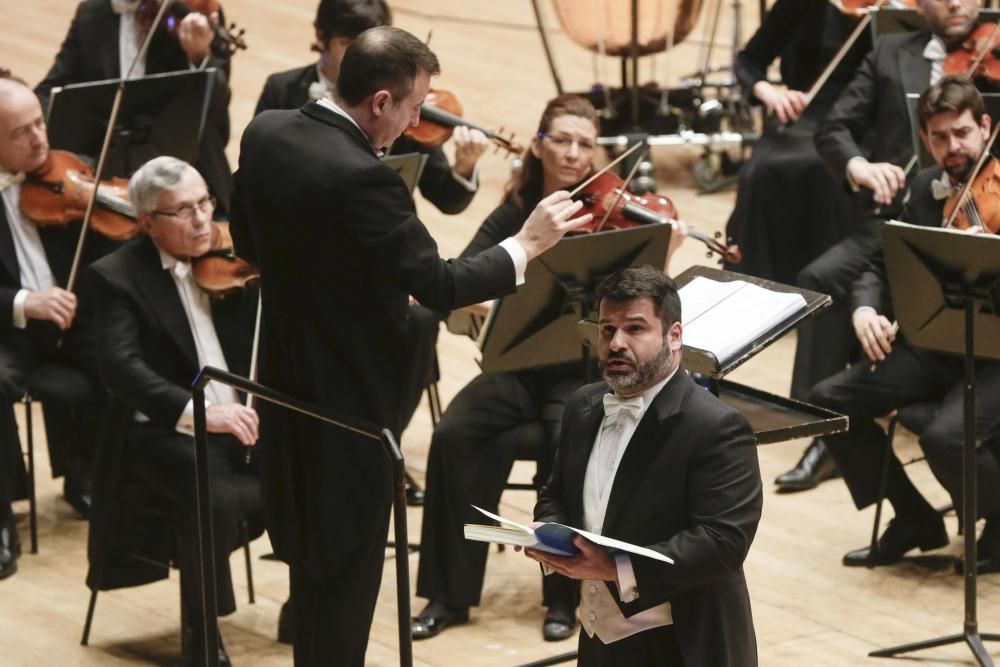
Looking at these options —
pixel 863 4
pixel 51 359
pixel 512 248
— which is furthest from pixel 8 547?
pixel 863 4

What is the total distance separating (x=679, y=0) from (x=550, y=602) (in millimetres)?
3361

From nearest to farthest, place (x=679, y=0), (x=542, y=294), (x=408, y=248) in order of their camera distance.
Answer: (x=408, y=248) → (x=542, y=294) → (x=679, y=0)

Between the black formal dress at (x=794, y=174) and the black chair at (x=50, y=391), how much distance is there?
7.08 ft

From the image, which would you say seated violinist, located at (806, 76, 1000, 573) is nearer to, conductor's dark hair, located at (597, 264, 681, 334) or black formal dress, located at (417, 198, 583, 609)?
black formal dress, located at (417, 198, 583, 609)

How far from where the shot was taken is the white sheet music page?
330 cm

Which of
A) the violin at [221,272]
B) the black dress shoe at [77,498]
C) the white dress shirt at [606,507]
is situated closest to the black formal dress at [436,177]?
the violin at [221,272]

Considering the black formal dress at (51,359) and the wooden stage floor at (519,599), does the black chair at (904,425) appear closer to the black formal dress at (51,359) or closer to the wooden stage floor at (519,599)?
the wooden stage floor at (519,599)

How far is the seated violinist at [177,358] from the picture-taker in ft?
13.0

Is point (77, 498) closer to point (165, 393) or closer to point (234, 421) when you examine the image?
point (165, 393)

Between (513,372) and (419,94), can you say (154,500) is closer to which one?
(513,372)

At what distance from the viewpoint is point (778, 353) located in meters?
5.77

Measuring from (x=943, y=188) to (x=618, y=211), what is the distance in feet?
2.72

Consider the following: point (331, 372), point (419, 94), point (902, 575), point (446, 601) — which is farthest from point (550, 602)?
point (419, 94)

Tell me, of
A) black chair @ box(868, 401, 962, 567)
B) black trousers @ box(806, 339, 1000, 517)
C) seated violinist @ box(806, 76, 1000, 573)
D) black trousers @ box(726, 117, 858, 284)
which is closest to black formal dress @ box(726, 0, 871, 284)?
black trousers @ box(726, 117, 858, 284)
